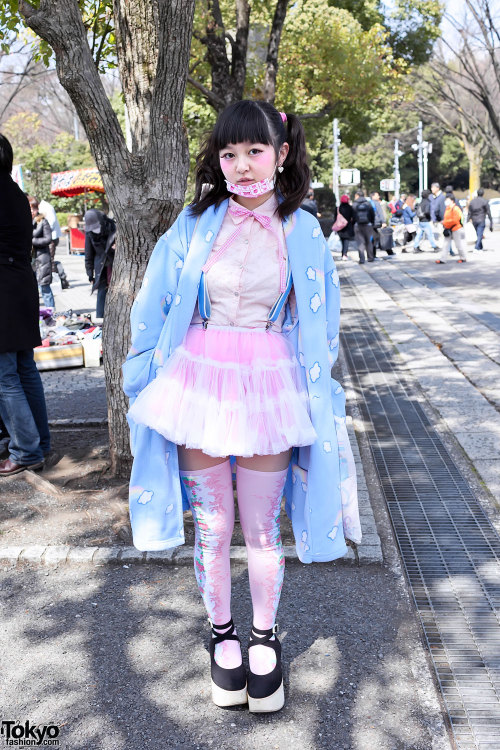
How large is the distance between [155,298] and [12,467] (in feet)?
8.65

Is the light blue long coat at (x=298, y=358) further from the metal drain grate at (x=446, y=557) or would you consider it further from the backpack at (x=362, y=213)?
the backpack at (x=362, y=213)

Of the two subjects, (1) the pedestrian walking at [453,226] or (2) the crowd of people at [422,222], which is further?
(2) the crowd of people at [422,222]

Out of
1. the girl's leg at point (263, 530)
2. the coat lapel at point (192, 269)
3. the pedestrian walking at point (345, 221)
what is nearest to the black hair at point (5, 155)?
the coat lapel at point (192, 269)

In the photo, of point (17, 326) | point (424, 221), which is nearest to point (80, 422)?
point (17, 326)

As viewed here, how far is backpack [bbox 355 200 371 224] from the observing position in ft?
59.8

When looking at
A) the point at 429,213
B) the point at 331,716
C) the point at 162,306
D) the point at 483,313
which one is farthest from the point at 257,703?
the point at 429,213

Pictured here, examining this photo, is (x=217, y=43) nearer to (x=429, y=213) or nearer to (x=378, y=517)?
(x=378, y=517)

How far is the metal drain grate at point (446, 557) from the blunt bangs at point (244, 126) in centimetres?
194

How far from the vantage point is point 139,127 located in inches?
172

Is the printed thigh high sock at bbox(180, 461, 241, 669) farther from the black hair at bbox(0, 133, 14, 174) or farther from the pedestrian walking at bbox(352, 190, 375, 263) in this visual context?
the pedestrian walking at bbox(352, 190, 375, 263)

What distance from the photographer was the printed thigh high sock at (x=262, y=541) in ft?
8.38

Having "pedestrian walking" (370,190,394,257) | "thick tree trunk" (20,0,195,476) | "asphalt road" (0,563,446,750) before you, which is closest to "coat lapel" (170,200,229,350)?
"asphalt road" (0,563,446,750)

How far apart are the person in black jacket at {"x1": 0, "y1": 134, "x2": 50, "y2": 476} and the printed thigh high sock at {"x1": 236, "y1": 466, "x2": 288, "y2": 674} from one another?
2.49 metres

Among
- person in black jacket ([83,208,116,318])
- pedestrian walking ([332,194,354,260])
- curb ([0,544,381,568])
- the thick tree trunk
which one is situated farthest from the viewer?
pedestrian walking ([332,194,354,260])
